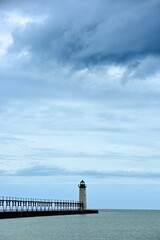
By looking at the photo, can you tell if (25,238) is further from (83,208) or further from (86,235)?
(83,208)

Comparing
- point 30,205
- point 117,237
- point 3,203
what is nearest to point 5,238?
point 117,237

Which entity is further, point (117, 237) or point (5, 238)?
point (117, 237)

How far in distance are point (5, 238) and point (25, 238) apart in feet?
8.38

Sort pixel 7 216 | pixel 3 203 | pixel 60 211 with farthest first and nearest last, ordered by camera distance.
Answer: pixel 60 211
pixel 3 203
pixel 7 216

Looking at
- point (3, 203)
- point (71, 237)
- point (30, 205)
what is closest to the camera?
point (71, 237)

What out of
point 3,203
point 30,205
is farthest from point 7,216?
point 30,205

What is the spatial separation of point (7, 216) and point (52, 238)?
4416 centimetres

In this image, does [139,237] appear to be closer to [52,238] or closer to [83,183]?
[52,238]

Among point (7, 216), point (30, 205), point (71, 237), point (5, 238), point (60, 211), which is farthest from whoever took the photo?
point (60, 211)

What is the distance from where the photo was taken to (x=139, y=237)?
69.1 metres

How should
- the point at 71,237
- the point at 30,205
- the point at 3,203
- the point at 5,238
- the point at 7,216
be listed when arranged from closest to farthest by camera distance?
1. the point at 5,238
2. the point at 71,237
3. the point at 7,216
4. the point at 3,203
5. the point at 30,205

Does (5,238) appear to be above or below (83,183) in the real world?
below

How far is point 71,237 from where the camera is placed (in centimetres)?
6838

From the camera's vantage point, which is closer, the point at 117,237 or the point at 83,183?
the point at 117,237
